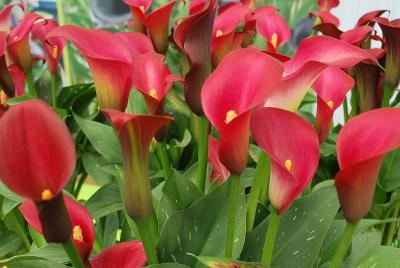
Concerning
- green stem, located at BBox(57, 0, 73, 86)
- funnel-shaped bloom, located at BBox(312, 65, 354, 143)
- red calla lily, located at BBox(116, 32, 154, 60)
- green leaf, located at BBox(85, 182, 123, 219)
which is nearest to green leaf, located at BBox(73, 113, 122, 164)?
green leaf, located at BBox(85, 182, 123, 219)

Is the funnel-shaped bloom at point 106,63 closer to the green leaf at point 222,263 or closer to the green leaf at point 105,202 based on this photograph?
the green leaf at point 222,263

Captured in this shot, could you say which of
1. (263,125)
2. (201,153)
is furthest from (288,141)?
(201,153)

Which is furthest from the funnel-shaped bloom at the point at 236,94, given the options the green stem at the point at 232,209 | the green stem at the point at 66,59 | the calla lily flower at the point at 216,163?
the green stem at the point at 66,59

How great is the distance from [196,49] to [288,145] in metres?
0.11

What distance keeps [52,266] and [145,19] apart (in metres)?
0.30

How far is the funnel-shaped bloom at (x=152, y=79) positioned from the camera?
342mm

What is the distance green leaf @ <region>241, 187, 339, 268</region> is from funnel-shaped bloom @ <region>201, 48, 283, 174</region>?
0.10 m

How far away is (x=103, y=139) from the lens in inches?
23.2

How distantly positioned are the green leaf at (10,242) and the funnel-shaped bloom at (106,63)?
31 centimetres

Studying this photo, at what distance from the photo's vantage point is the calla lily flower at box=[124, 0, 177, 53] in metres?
0.50

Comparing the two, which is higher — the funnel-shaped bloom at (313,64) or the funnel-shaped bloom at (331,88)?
the funnel-shaped bloom at (313,64)

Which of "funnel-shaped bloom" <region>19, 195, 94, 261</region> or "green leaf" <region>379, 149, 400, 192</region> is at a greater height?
"funnel-shaped bloom" <region>19, 195, 94, 261</region>

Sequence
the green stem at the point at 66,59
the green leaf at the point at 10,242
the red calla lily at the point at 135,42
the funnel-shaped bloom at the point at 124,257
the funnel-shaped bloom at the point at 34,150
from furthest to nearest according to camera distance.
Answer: the green stem at the point at 66,59 < the green leaf at the point at 10,242 < the red calla lily at the point at 135,42 < the funnel-shaped bloom at the point at 124,257 < the funnel-shaped bloom at the point at 34,150

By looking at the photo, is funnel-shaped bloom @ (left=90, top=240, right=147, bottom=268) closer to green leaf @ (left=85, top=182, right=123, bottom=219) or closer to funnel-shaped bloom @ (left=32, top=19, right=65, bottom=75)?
green leaf @ (left=85, top=182, right=123, bottom=219)
